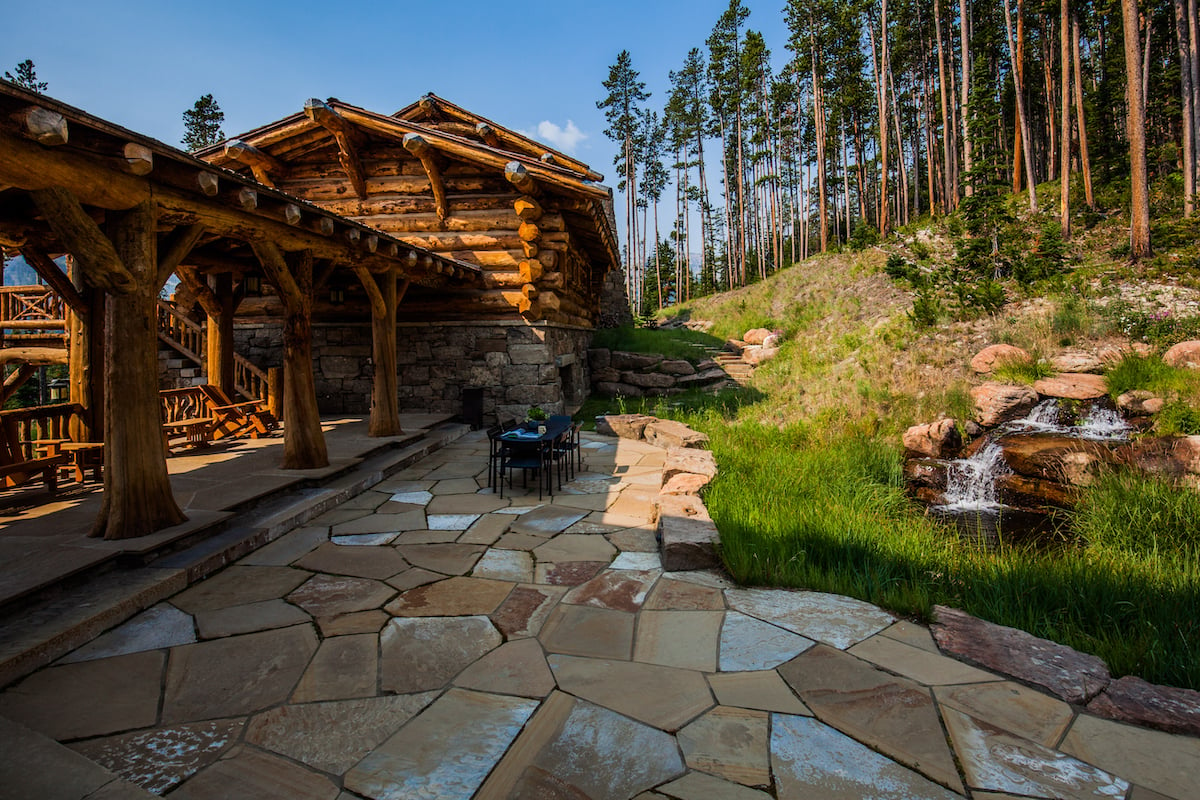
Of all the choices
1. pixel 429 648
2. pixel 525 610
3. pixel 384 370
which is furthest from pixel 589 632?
pixel 384 370

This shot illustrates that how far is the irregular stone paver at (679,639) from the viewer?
2727mm

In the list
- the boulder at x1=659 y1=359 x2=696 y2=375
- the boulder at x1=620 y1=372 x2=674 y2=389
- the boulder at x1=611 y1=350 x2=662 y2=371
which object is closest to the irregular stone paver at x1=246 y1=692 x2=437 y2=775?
the boulder at x1=620 y1=372 x2=674 y2=389

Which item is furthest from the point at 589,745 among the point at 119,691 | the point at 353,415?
the point at 353,415

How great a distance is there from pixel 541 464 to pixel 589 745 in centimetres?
372

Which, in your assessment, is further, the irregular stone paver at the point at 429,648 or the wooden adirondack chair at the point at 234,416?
the wooden adirondack chair at the point at 234,416

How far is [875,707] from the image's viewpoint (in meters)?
2.31

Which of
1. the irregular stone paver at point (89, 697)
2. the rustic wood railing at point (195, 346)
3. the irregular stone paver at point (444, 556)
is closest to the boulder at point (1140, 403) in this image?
the irregular stone paver at point (444, 556)

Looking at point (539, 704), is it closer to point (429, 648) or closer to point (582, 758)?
point (582, 758)

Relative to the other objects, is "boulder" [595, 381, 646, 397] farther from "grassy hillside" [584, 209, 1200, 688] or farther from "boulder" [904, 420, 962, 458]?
"boulder" [904, 420, 962, 458]

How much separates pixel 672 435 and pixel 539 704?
6.26 meters

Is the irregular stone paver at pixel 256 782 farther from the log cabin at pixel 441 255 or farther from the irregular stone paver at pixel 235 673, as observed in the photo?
the log cabin at pixel 441 255

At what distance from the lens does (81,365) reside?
6180 mm

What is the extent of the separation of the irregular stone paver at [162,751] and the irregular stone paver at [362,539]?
2.21m

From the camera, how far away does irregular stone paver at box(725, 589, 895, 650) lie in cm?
298
